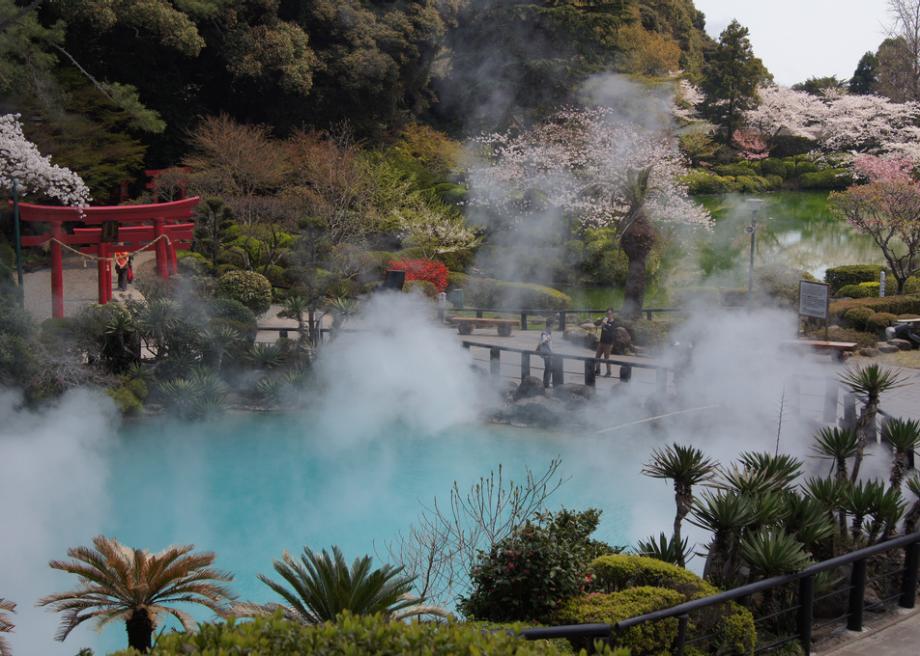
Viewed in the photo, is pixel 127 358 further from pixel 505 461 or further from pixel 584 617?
pixel 584 617

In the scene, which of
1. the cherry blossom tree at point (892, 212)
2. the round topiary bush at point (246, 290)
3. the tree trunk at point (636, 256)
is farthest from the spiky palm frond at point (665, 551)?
the cherry blossom tree at point (892, 212)

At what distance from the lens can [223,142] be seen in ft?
95.8

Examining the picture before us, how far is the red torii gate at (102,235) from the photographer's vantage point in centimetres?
2167

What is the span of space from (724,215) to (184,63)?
20.2 meters

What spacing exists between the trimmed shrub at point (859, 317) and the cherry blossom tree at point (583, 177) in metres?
8.86

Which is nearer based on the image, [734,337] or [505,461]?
[505,461]

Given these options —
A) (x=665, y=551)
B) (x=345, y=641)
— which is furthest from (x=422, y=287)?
(x=345, y=641)

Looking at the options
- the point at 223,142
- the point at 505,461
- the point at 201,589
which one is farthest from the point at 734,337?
the point at 223,142

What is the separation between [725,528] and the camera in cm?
750

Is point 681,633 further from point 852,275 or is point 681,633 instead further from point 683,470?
point 852,275

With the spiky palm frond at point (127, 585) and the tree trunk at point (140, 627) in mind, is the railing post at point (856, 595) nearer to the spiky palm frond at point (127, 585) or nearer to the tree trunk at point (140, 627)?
the spiky palm frond at point (127, 585)

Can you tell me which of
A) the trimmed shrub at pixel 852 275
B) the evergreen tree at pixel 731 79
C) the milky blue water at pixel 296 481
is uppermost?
the evergreen tree at pixel 731 79

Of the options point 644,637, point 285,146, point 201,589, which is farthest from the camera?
point 285,146

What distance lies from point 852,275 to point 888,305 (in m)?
5.41
